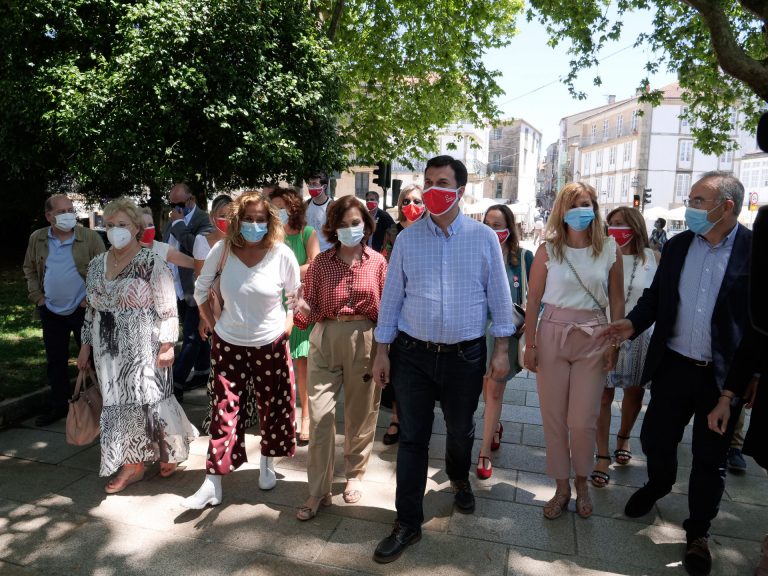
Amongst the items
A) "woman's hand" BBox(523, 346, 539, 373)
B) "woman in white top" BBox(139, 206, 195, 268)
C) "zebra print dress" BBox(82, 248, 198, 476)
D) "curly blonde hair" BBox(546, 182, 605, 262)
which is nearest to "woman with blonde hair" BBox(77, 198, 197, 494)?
"zebra print dress" BBox(82, 248, 198, 476)

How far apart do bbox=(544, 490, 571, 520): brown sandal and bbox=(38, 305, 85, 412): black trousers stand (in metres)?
4.28

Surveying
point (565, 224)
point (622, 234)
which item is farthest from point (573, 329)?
point (622, 234)

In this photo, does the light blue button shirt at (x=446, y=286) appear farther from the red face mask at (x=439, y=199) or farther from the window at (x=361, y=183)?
the window at (x=361, y=183)

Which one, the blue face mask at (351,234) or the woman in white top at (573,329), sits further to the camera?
the blue face mask at (351,234)

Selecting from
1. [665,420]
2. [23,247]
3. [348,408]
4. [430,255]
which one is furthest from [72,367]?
[23,247]

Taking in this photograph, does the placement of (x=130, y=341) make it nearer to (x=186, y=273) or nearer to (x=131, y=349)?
(x=131, y=349)

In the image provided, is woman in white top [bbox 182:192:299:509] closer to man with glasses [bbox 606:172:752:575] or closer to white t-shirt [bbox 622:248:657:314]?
man with glasses [bbox 606:172:752:575]

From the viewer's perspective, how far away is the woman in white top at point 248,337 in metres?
3.84

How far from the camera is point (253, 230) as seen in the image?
3.84 metres

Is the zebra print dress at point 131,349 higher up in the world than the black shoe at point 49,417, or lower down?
higher up

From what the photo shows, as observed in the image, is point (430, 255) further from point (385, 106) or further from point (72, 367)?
point (385, 106)

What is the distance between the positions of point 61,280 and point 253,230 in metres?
2.50

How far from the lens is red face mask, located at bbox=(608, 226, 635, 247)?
15.5 ft

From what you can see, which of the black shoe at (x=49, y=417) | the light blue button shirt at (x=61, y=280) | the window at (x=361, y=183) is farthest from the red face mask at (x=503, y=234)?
the window at (x=361, y=183)
